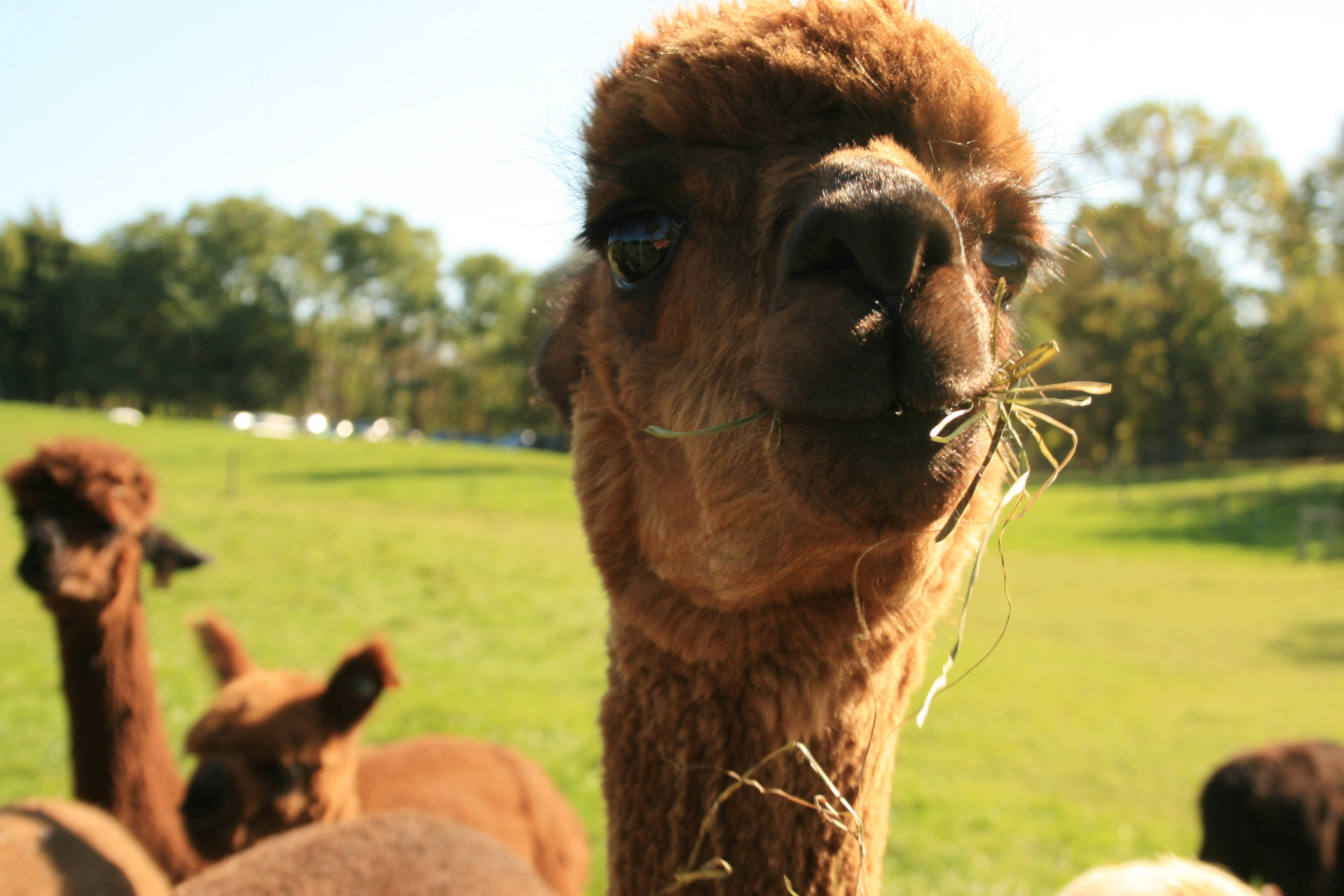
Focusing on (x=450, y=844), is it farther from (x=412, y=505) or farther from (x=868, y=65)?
(x=412, y=505)

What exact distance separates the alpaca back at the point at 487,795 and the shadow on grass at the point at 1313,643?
540 inches

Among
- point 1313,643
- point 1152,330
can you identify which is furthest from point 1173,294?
point 1313,643

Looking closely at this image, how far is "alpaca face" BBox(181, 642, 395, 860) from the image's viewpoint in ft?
13.0

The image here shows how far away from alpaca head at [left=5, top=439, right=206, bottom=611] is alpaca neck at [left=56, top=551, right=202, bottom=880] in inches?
5.7

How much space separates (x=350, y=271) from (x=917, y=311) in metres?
85.1

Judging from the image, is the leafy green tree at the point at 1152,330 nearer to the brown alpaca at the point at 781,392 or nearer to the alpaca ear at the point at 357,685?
the alpaca ear at the point at 357,685

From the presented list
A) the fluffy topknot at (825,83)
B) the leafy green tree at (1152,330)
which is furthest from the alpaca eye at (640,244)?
the leafy green tree at (1152,330)

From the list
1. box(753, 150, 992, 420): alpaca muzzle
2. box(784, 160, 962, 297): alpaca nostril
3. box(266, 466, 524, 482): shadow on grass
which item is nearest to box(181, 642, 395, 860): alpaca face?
box(753, 150, 992, 420): alpaca muzzle

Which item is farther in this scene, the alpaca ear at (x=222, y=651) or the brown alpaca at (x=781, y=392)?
the alpaca ear at (x=222, y=651)

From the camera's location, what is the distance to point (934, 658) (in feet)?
49.4

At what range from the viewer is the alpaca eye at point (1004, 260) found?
2088mm

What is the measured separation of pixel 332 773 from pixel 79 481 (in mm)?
2354

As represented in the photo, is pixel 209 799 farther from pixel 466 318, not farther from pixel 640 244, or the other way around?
pixel 466 318

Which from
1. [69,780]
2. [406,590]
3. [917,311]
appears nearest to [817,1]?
[917,311]
